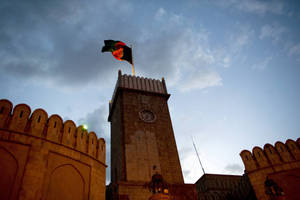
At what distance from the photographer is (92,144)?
36.0 ft

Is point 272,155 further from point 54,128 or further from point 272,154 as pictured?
point 54,128

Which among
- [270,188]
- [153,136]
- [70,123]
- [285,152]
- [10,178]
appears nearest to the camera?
[10,178]

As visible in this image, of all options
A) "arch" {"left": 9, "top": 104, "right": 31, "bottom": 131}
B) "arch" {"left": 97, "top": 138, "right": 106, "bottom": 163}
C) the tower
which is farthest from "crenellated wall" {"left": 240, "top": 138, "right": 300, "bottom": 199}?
"arch" {"left": 9, "top": 104, "right": 31, "bottom": 131}

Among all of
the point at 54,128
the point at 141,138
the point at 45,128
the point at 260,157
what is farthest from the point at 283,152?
the point at 45,128

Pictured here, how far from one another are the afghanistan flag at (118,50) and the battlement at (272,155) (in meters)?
16.2

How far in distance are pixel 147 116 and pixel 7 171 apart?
13848mm

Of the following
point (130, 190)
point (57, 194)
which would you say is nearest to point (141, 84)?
point (130, 190)

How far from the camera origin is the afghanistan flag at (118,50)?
24.1 meters

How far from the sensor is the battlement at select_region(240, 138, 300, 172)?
1305 centimetres

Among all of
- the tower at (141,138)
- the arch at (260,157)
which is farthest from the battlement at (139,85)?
the arch at (260,157)

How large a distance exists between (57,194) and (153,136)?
11.6 meters

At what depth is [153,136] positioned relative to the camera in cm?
1906

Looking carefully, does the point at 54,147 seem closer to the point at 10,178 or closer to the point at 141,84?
the point at 10,178

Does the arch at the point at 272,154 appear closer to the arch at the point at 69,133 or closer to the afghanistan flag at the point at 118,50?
the arch at the point at 69,133
